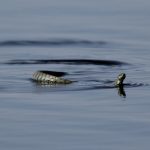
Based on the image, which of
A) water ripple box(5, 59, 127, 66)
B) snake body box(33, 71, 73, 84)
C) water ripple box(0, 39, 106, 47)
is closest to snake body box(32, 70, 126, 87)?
snake body box(33, 71, 73, 84)

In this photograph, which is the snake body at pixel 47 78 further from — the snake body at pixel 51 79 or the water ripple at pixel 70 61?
the water ripple at pixel 70 61

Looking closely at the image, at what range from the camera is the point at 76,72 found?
18.6 meters

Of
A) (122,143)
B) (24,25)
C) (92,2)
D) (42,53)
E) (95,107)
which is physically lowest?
(122,143)

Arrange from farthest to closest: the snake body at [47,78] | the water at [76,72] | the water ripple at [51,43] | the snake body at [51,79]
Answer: the water ripple at [51,43] → the snake body at [47,78] → the snake body at [51,79] → the water at [76,72]

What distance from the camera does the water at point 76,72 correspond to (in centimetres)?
1284

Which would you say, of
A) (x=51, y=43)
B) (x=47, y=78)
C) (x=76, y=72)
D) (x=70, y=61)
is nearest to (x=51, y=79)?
(x=47, y=78)

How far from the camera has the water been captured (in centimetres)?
1284

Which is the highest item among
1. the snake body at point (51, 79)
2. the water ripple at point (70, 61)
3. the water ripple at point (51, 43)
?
the water ripple at point (51, 43)

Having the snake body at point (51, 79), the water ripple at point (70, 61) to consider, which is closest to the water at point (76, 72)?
the water ripple at point (70, 61)

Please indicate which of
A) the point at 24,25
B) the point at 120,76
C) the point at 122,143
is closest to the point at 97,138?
the point at 122,143

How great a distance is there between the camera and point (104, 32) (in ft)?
75.5

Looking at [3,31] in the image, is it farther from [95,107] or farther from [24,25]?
[95,107]

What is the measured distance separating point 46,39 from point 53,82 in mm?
5109

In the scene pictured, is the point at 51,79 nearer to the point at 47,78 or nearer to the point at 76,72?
the point at 47,78
